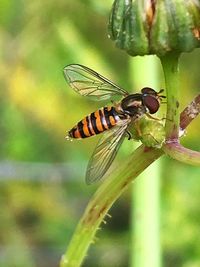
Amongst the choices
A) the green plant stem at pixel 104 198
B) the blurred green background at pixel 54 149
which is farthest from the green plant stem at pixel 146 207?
the green plant stem at pixel 104 198

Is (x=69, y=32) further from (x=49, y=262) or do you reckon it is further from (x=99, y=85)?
(x=99, y=85)

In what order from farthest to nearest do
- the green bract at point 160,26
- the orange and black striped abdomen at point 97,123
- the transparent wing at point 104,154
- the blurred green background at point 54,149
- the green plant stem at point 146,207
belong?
the blurred green background at point 54,149 < the green plant stem at point 146,207 < the orange and black striped abdomen at point 97,123 < the transparent wing at point 104,154 < the green bract at point 160,26

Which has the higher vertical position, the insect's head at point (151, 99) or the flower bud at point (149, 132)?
the insect's head at point (151, 99)

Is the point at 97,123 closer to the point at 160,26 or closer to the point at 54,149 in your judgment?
the point at 160,26

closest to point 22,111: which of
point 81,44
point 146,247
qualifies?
point 81,44

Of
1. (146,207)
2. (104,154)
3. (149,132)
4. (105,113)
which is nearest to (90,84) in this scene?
(105,113)

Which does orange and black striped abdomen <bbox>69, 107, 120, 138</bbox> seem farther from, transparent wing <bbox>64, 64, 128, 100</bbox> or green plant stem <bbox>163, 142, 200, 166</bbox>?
green plant stem <bbox>163, 142, 200, 166</bbox>

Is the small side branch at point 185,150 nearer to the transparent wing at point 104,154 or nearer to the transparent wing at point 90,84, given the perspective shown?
the transparent wing at point 104,154
